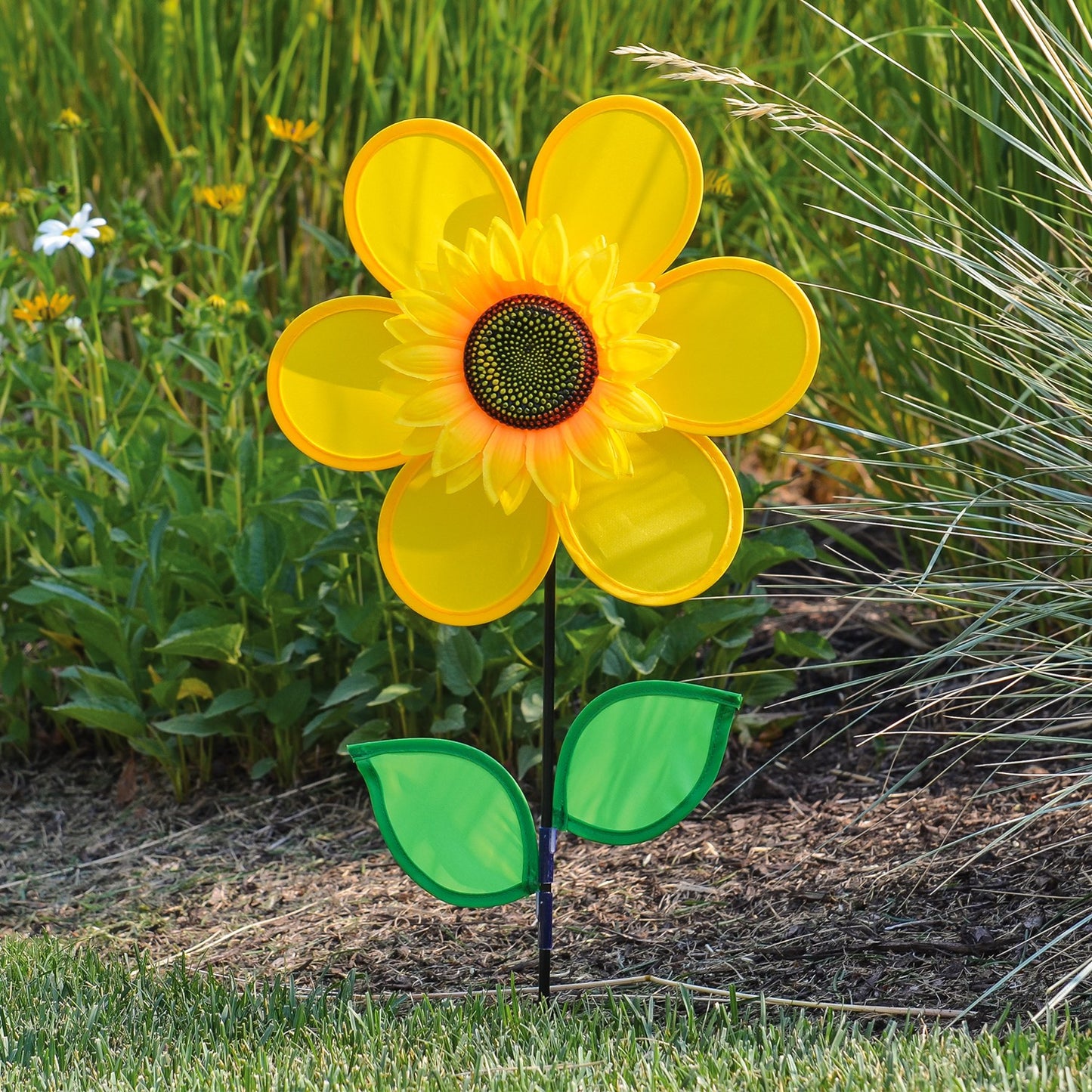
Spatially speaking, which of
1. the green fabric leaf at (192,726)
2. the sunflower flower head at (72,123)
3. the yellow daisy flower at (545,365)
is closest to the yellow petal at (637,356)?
the yellow daisy flower at (545,365)

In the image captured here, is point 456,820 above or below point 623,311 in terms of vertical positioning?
below

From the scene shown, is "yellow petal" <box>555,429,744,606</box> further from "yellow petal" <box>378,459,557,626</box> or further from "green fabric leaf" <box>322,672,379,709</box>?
"green fabric leaf" <box>322,672,379,709</box>

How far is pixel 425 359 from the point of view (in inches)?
58.4

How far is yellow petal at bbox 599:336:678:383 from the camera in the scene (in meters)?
1.47

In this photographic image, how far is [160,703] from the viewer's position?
2404mm

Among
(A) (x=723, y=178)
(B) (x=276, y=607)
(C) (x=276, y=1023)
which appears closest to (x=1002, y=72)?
(A) (x=723, y=178)

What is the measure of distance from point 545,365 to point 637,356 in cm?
11

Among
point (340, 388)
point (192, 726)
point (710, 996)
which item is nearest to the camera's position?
point (340, 388)

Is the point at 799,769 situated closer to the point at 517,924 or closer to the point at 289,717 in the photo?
the point at 517,924

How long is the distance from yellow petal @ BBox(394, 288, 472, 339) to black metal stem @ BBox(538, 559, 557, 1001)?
0.30 m

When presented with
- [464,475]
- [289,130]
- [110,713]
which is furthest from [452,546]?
[289,130]

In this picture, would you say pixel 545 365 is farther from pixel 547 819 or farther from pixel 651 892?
pixel 651 892

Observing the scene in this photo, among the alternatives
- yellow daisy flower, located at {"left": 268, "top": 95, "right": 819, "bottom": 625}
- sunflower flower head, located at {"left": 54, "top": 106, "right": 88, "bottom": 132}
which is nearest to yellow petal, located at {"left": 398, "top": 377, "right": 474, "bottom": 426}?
yellow daisy flower, located at {"left": 268, "top": 95, "right": 819, "bottom": 625}

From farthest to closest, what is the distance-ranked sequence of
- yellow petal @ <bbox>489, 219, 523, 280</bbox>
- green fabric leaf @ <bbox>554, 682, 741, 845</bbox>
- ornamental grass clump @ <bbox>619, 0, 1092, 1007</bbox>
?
ornamental grass clump @ <bbox>619, 0, 1092, 1007</bbox>
green fabric leaf @ <bbox>554, 682, 741, 845</bbox>
yellow petal @ <bbox>489, 219, 523, 280</bbox>
